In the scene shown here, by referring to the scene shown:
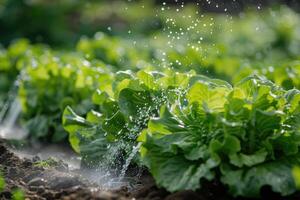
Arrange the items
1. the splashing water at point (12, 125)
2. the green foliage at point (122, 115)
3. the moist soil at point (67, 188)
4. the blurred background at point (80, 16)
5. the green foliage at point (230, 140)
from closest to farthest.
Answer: the green foliage at point (230, 140), the moist soil at point (67, 188), the green foliage at point (122, 115), the splashing water at point (12, 125), the blurred background at point (80, 16)

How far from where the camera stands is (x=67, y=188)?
167 inches

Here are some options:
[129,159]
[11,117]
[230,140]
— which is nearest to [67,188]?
[129,159]

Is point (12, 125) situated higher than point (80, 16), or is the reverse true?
point (80, 16)

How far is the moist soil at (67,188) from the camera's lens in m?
3.84

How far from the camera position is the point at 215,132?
151 inches

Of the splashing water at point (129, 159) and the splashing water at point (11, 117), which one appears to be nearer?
the splashing water at point (129, 159)

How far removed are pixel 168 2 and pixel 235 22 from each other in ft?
12.0

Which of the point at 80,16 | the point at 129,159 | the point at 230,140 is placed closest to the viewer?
the point at 230,140

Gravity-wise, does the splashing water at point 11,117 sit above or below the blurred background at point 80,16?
below

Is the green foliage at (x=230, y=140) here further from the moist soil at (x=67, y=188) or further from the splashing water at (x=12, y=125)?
the splashing water at (x=12, y=125)

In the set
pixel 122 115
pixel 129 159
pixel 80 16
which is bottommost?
pixel 129 159

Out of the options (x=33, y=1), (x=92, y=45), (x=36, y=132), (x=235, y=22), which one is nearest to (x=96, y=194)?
(x=36, y=132)

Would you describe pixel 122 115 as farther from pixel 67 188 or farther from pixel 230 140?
pixel 230 140

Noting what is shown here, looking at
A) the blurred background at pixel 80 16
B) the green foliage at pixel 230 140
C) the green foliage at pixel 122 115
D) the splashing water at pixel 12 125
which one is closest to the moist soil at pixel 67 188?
the green foliage at pixel 230 140
